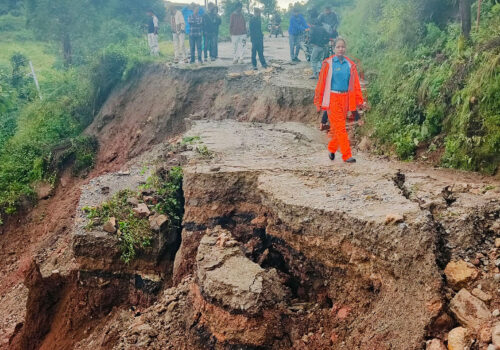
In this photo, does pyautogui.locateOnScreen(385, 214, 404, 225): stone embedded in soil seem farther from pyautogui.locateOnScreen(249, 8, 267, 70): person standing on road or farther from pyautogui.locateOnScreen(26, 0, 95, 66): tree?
pyautogui.locateOnScreen(26, 0, 95, 66): tree

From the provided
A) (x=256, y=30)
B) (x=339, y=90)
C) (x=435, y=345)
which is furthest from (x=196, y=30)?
(x=435, y=345)

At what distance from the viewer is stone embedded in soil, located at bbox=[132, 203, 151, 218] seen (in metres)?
6.82

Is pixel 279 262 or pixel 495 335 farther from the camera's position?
pixel 279 262

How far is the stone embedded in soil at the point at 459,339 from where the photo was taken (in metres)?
3.00

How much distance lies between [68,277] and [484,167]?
6.46 meters

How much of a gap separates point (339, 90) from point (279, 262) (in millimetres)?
2570

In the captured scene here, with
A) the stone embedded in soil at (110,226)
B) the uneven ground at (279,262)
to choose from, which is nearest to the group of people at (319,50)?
the uneven ground at (279,262)

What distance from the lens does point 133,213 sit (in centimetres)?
683

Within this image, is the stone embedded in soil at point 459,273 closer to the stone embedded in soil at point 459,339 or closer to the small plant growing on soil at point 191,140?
the stone embedded in soil at point 459,339

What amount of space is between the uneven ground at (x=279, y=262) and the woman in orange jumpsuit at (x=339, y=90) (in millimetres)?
509

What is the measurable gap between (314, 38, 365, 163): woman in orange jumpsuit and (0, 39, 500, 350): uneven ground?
0.51 metres

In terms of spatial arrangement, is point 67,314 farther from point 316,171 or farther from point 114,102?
point 114,102

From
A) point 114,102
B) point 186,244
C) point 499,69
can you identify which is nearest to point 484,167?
point 499,69

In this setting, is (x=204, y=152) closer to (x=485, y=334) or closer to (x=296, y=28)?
(x=485, y=334)
